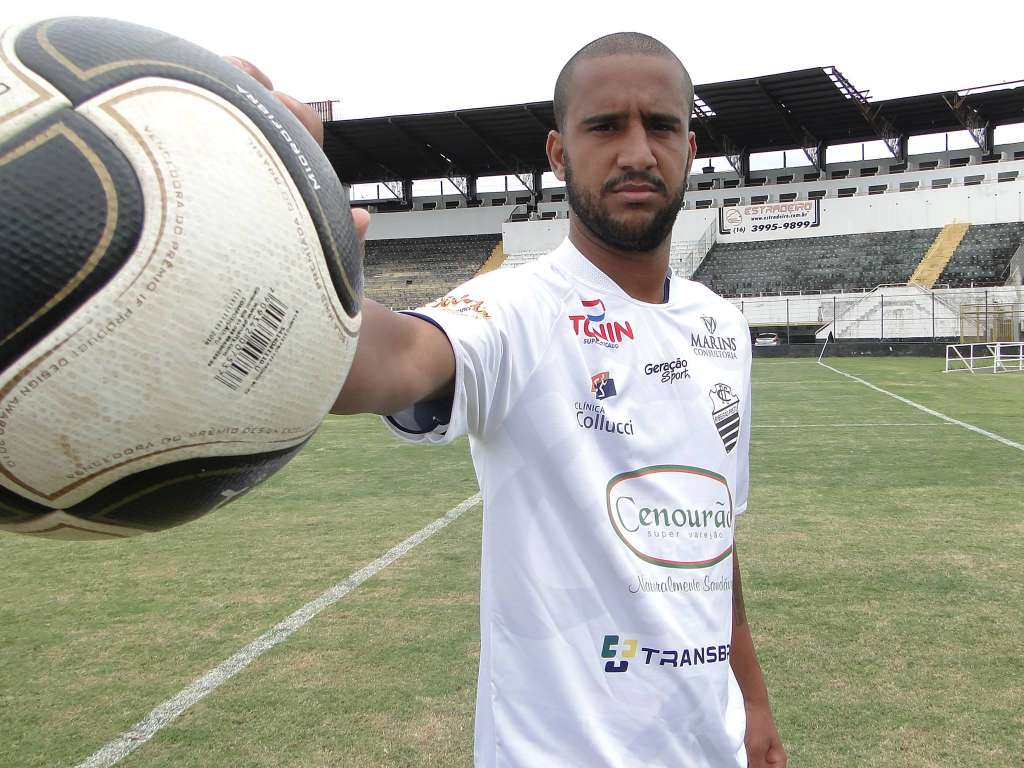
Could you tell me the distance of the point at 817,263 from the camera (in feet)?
120

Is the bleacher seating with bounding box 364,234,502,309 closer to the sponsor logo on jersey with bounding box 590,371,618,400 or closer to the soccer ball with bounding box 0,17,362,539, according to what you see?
the sponsor logo on jersey with bounding box 590,371,618,400

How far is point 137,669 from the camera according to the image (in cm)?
330

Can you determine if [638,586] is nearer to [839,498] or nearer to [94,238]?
[94,238]

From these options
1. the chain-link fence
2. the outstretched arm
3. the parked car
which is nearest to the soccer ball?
the outstretched arm

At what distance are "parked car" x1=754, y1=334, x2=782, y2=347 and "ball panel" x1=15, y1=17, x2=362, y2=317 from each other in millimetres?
29987

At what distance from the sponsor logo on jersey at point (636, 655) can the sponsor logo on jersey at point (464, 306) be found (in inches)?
20.6

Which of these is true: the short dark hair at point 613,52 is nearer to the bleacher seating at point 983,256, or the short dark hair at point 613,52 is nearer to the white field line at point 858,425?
the white field line at point 858,425

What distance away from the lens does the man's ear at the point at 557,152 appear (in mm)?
1533

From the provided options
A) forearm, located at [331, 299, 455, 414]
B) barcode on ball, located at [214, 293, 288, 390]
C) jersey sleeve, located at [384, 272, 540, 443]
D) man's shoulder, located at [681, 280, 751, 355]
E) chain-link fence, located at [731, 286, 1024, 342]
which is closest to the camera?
barcode on ball, located at [214, 293, 288, 390]

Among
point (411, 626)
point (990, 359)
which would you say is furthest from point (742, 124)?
point (411, 626)

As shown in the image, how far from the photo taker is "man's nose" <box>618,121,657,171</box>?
4.61ft

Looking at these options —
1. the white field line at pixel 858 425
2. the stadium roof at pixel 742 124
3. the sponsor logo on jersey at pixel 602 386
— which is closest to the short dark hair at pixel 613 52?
the sponsor logo on jersey at pixel 602 386

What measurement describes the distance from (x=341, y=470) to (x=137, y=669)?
4.74 meters

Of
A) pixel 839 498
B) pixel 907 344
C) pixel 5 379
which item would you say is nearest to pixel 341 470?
pixel 839 498
